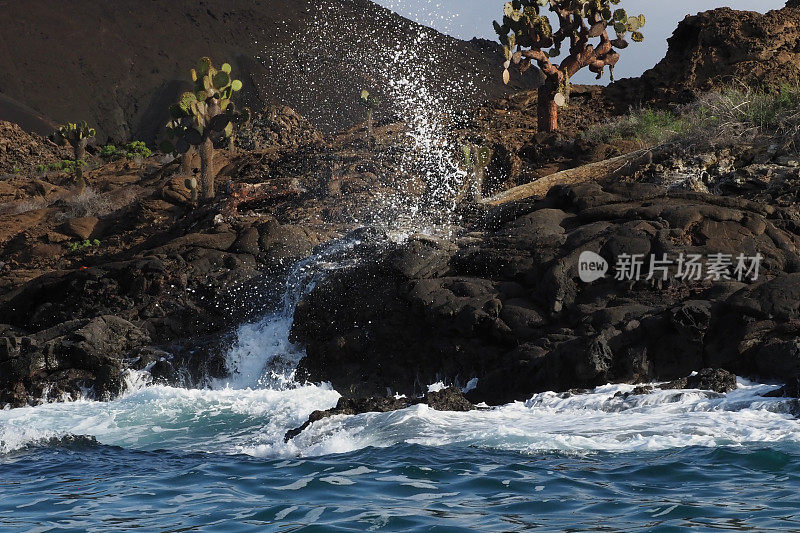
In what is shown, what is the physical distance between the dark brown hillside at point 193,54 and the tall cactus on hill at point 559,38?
23299mm

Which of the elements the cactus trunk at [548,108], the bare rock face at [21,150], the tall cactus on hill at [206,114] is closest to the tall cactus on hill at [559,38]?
the cactus trunk at [548,108]

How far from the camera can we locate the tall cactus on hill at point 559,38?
27797 millimetres

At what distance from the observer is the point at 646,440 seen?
9.49m

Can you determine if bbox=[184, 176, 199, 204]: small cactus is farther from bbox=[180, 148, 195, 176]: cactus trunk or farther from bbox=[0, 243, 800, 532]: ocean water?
bbox=[0, 243, 800, 532]: ocean water

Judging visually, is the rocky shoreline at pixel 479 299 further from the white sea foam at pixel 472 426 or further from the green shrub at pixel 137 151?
the green shrub at pixel 137 151

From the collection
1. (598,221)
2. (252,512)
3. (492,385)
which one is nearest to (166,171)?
(598,221)

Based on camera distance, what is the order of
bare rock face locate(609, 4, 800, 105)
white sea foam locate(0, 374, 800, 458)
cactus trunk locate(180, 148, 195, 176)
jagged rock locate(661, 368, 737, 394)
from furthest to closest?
cactus trunk locate(180, 148, 195, 176) < bare rock face locate(609, 4, 800, 105) < jagged rock locate(661, 368, 737, 394) < white sea foam locate(0, 374, 800, 458)

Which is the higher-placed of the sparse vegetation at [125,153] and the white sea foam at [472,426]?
the sparse vegetation at [125,153]

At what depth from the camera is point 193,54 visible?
60.6 m

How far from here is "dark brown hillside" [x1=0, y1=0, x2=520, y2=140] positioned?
55.6 m

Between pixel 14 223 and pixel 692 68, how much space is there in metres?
21.4

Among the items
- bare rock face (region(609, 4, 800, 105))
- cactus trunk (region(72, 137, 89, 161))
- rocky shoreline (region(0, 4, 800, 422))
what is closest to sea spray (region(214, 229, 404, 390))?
rocky shoreline (region(0, 4, 800, 422))

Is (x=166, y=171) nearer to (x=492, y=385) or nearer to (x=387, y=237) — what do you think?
(x=387, y=237)

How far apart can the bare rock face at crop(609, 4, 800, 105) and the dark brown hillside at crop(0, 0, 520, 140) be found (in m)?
22.2
